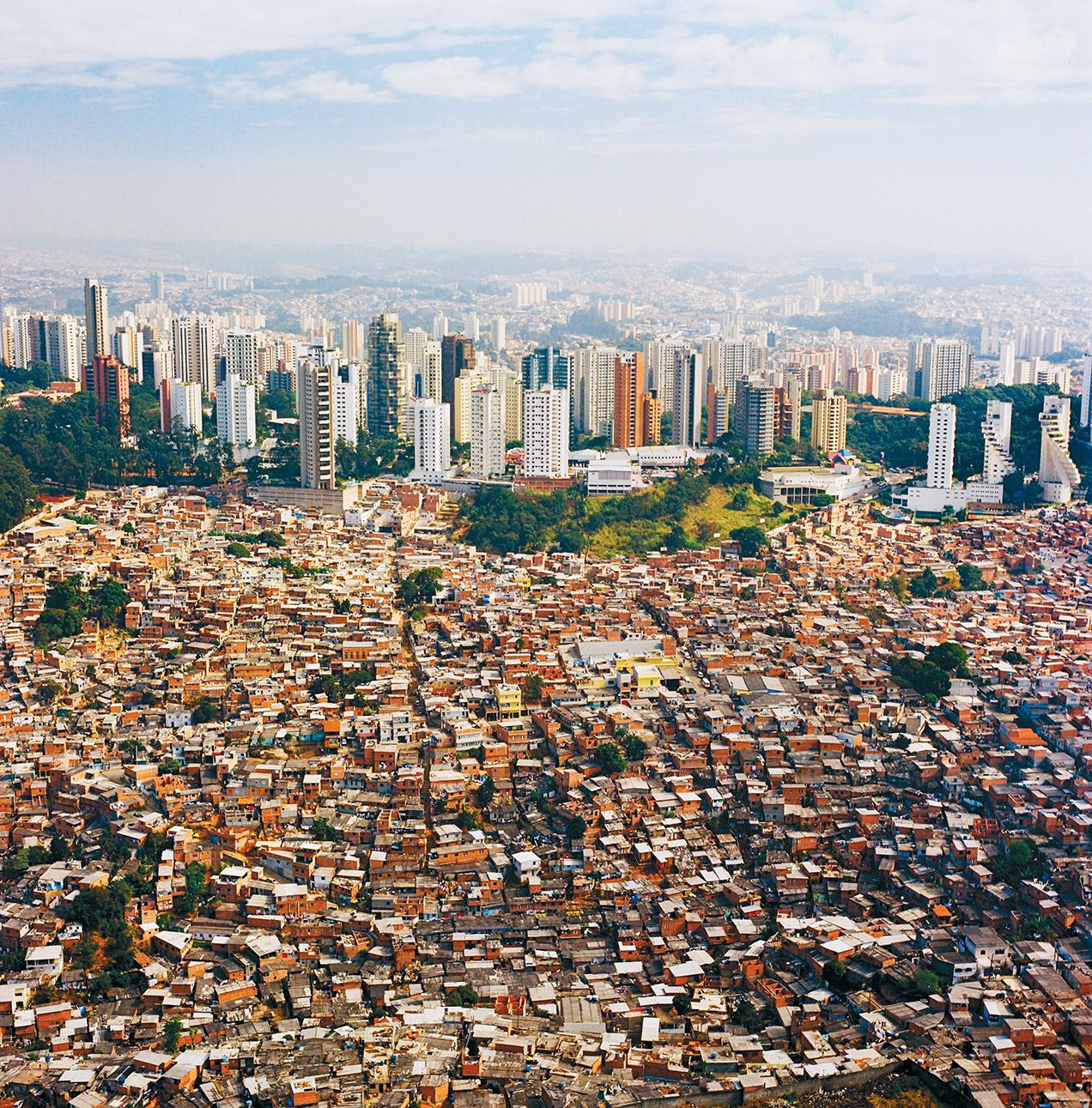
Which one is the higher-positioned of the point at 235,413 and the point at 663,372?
the point at 663,372

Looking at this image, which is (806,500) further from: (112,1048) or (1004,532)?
(112,1048)

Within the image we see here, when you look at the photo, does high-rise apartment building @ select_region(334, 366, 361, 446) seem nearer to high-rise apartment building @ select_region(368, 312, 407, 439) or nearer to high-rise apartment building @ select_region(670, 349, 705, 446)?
high-rise apartment building @ select_region(368, 312, 407, 439)

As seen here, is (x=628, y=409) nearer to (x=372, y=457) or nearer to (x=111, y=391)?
(x=372, y=457)

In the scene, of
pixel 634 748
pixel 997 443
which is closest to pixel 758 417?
pixel 997 443

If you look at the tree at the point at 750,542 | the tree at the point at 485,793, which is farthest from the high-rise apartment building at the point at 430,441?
the tree at the point at 485,793

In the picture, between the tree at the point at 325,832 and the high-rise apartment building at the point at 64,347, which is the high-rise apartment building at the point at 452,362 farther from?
the tree at the point at 325,832

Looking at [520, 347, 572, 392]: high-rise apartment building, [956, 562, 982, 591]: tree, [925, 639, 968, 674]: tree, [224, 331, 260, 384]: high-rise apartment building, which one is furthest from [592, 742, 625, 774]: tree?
[224, 331, 260, 384]: high-rise apartment building

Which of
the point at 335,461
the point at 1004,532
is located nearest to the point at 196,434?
the point at 335,461
